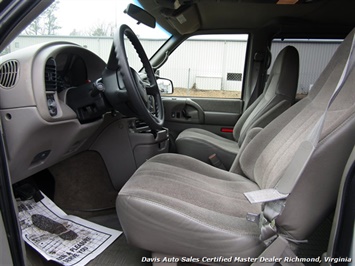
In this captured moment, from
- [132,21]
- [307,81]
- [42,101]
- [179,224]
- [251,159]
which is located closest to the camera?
[179,224]

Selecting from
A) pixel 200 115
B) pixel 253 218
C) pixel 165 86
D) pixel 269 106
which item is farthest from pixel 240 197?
pixel 165 86

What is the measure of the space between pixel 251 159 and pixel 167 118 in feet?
4.69

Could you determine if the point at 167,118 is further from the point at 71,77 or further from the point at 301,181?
the point at 301,181

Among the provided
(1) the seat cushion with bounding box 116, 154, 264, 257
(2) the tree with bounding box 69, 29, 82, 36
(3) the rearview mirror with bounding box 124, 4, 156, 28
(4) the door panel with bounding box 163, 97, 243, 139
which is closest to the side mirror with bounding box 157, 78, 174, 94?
(4) the door panel with bounding box 163, 97, 243, 139

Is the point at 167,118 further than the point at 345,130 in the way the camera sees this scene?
Yes

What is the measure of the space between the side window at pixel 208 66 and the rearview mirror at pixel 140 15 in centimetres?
49

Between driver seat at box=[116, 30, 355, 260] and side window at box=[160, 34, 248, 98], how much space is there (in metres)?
1.58

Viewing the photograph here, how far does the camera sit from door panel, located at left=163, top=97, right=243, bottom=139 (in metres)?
2.64

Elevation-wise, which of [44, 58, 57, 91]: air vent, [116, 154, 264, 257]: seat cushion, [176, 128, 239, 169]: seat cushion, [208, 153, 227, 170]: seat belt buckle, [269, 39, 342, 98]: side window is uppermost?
[269, 39, 342, 98]: side window

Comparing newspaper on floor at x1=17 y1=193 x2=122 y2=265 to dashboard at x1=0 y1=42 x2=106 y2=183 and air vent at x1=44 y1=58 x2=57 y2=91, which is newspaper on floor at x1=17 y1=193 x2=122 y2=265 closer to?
dashboard at x1=0 y1=42 x2=106 y2=183

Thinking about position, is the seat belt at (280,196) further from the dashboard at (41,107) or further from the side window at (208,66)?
the side window at (208,66)

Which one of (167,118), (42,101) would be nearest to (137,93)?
(42,101)

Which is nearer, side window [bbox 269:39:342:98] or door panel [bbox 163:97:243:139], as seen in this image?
side window [bbox 269:39:342:98]

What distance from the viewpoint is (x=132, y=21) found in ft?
6.22
